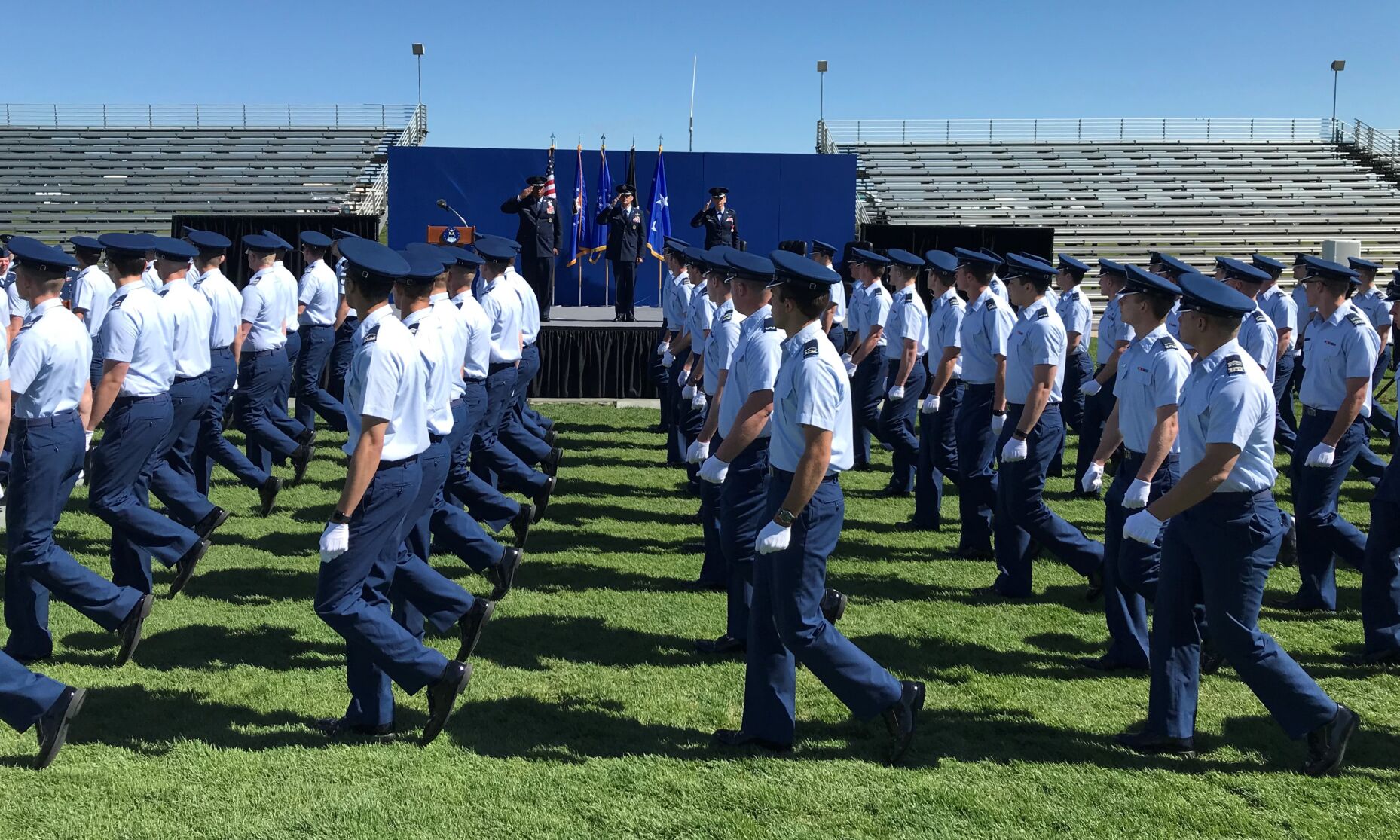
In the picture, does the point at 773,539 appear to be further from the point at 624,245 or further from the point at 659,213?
the point at 659,213

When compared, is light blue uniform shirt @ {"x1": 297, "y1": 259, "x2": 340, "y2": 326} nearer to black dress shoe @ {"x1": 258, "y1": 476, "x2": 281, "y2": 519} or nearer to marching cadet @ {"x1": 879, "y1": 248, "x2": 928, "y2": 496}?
black dress shoe @ {"x1": 258, "y1": 476, "x2": 281, "y2": 519}

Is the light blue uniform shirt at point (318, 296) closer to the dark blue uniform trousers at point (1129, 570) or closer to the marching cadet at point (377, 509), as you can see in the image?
the marching cadet at point (377, 509)

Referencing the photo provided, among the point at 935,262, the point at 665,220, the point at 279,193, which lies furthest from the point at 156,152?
the point at 935,262

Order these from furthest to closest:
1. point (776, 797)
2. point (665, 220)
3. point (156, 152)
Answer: point (156, 152), point (665, 220), point (776, 797)

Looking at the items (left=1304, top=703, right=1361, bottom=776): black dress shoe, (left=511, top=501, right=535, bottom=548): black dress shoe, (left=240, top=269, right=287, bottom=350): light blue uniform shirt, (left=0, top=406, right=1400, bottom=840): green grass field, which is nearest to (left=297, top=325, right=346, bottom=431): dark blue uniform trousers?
(left=240, top=269, right=287, bottom=350): light blue uniform shirt

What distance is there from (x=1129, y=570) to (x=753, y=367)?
1963 mm

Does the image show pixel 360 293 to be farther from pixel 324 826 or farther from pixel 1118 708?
pixel 1118 708

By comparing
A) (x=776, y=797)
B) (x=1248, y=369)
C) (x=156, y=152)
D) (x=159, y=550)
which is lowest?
(x=776, y=797)

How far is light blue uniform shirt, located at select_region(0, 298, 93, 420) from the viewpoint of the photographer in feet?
17.6

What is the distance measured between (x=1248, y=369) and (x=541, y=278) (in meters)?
12.8

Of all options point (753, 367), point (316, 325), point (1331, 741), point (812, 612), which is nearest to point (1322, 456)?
point (1331, 741)

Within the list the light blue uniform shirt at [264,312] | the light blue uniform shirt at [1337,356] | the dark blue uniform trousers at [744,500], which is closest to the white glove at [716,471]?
the dark blue uniform trousers at [744,500]

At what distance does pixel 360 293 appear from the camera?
189 inches

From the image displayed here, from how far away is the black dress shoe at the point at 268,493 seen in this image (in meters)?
9.11
